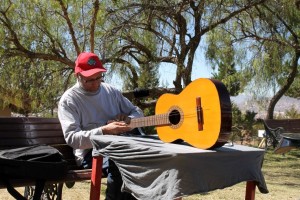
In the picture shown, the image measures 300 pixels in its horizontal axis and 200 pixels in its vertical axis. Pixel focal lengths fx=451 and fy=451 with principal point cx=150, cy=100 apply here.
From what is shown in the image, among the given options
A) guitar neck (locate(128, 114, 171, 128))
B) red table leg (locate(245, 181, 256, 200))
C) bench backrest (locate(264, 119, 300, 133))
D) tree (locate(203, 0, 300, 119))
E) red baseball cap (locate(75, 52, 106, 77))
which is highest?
tree (locate(203, 0, 300, 119))

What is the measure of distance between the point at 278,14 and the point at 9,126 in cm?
699

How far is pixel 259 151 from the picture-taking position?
2.42 meters

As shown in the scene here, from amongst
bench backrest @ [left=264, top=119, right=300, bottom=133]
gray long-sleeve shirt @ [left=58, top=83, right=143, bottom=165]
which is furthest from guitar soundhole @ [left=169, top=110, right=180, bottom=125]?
bench backrest @ [left=264, top=119, right=300, bottom=133]

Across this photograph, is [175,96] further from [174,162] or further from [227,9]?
[227,9]

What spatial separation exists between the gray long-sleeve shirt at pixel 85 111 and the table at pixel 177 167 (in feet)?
1.21

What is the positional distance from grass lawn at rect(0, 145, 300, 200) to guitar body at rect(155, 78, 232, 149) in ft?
7.39

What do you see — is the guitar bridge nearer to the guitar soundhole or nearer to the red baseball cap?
the guitar soundhole

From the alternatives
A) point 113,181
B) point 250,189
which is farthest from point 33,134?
point 250,189

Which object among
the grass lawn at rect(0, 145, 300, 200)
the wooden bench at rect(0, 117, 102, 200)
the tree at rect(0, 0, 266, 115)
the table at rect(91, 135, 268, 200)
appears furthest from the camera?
the tree at rect(0, 0, 266, 115)

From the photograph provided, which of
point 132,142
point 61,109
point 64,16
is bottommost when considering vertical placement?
point 132,142

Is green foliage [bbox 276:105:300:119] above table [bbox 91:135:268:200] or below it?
above

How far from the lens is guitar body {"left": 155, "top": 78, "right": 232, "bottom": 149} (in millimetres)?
2162

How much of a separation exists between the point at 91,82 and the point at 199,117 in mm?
1009

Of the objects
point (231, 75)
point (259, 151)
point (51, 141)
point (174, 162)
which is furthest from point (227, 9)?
point (174, 162)
